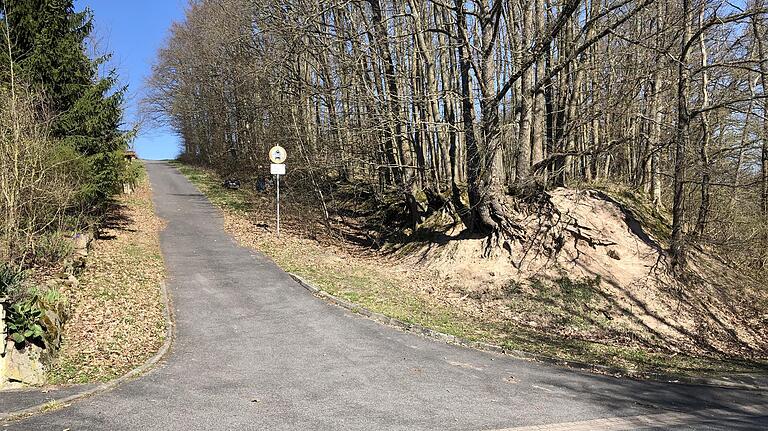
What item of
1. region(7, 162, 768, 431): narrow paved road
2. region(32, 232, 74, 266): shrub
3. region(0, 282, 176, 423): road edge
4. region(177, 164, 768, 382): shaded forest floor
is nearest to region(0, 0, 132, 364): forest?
region(32, 232, 74, 266): shrub

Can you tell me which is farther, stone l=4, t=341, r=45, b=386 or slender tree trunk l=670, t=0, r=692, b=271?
slender tree trunk l=670, t=0, r=692, b=271

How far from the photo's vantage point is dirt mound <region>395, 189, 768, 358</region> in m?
11.1

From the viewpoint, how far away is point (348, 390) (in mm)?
6457

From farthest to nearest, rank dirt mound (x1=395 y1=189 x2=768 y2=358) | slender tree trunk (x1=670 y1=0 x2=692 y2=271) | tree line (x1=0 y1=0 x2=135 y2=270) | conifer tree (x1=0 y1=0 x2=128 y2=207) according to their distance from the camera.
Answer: conifer tree (x1=0 y1=0 x2=128 y2=207) < slender tree trunk (x1=670 y1=0 x2=692 y2=271) < dirt mound (x1=395 y1=189 x2=768 y2=358) < tree line (x1=0 y1=0 x2=135 y2=270)

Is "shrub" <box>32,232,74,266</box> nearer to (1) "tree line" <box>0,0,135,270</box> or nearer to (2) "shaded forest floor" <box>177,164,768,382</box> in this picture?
(1) "tree line" <box>0,0,135,270</box>

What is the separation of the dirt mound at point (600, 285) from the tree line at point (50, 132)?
29.3 ft

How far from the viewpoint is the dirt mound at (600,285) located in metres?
11.1

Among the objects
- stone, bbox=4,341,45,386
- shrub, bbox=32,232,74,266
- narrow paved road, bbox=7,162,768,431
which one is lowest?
narrow paved road, bbox=7,162,768,431

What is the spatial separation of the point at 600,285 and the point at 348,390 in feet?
26.9

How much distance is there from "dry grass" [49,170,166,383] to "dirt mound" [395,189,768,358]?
6716 millimetres

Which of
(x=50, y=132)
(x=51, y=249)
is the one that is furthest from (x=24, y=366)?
(x=50, y=132)

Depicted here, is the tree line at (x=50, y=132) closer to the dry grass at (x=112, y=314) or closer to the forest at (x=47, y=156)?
the forest at (x=47, y=156)

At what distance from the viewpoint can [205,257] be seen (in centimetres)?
1492

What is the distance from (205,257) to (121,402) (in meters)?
9.35
